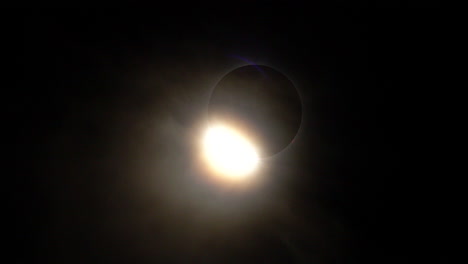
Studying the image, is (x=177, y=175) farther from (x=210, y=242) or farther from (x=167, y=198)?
(x=210, y=242)

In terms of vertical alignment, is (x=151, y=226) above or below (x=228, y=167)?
below

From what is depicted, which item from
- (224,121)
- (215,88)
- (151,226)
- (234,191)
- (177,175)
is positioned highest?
(215,88)

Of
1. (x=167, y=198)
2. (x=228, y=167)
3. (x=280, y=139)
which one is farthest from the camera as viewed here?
(x=167, y=198)

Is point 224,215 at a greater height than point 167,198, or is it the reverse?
point 167,198

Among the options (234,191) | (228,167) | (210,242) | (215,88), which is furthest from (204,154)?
(210,242)

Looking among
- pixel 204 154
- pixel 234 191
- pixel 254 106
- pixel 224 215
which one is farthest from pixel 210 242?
pixel 254 106

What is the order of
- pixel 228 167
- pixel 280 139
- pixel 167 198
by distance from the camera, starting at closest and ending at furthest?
pixel 280 139 → pixel 228 167 → pixel 167 198

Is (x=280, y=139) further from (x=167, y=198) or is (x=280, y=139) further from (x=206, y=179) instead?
(x=167, y=198)

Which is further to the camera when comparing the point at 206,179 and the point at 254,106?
the point at 206,179

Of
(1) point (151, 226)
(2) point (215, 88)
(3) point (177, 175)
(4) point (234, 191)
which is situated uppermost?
(2) point (215, 88)
